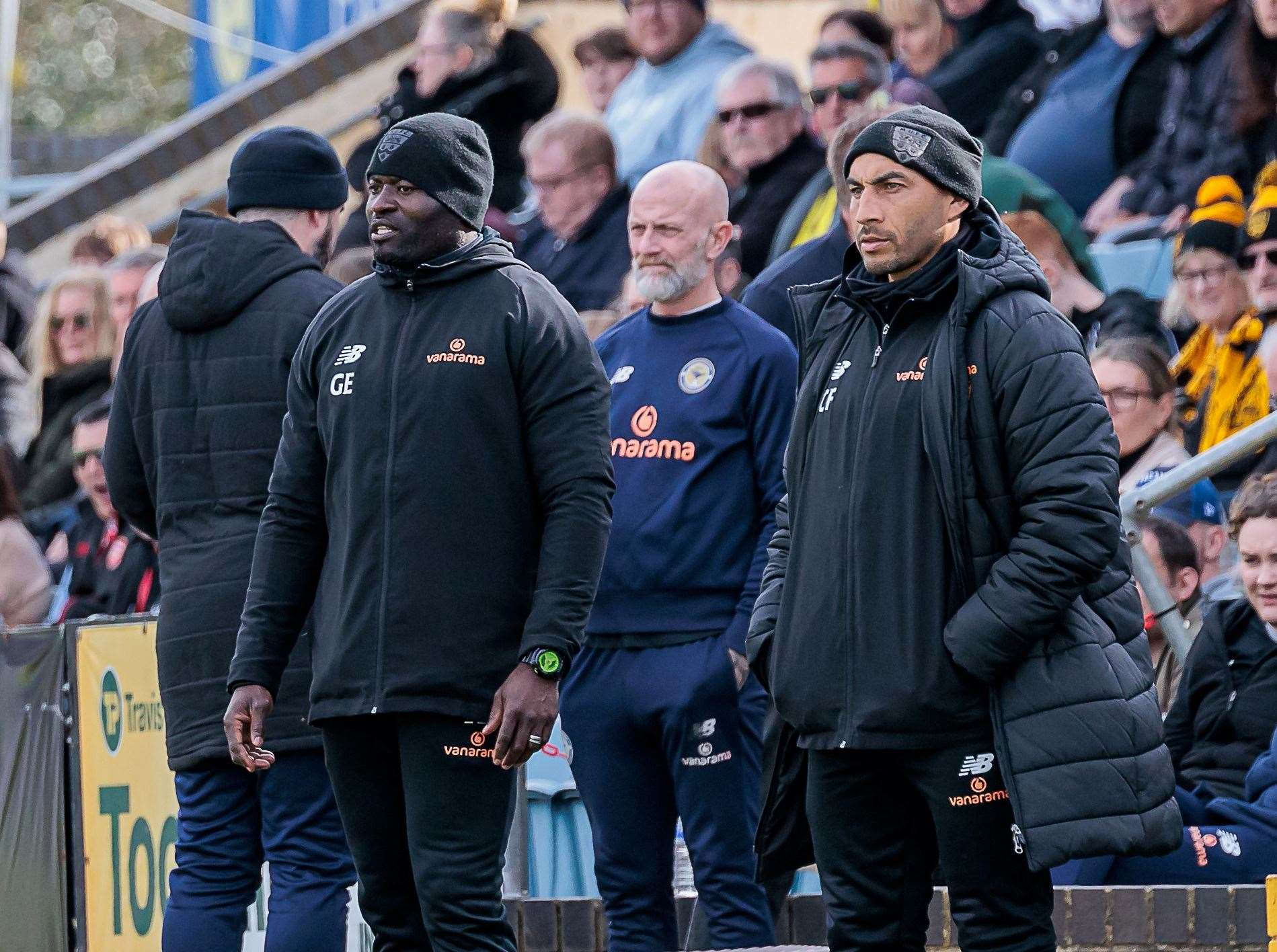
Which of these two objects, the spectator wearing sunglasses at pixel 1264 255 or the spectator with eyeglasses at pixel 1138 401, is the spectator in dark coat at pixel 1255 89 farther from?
the spectator with eyeglasses at pixel 1138 401

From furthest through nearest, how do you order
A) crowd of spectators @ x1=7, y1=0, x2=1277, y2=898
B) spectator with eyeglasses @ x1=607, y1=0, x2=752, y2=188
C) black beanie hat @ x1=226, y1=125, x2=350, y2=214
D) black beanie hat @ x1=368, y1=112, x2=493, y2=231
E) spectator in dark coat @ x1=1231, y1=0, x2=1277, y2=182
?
spectator with eyeglasses @ x1=607, y1=0, x2=752, y2=188
spectator in dark coat @ x1=1231, y1=0, x2=1277, y2=182
crowd of spectators @ x1=7, y1=0, x2=1277, y2=898
black beanie hat @ x1=226, y1=125, x2=350, y2=214
black beanie hat @ x1=368, y1=112, x2=493, y2=231

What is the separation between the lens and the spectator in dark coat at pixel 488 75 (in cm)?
1171

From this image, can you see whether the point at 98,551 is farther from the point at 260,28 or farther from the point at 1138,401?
the point at 260,28

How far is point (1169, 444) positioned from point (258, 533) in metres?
3.68

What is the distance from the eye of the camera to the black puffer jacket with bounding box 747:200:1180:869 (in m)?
4.42

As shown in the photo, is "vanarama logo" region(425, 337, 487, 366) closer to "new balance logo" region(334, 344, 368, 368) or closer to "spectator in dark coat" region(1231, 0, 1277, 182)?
"new balance logo" region(334, 344, 368, 368)

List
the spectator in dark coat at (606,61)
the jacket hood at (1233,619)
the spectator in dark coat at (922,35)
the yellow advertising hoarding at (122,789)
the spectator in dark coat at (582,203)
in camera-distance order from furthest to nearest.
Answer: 1. the spectator in dark coat at (606,61)
2. the spectator in dark coat at (922,35)
3. the spectator in dark coat at (582,203)
4. the yellow advertising hoarding at (122,789)
5. the jacket hood at (1233,619)

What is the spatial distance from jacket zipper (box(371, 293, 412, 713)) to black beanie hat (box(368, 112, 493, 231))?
300 millimetres

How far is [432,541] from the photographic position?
488 centimetres

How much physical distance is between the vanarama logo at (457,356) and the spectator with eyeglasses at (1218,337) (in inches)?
155

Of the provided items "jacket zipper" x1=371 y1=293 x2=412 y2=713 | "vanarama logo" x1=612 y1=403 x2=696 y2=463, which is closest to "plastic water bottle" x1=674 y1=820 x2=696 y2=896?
"vanarama logo" x1=612 y1=403 x2=696 y2=463

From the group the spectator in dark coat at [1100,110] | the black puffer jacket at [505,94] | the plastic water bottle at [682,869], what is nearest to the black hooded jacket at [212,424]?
the plastic water bottle at [682,869]

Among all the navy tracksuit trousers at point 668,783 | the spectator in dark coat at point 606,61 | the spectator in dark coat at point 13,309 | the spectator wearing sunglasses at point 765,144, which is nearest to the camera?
the navy tracksuit trousers at point 668,783

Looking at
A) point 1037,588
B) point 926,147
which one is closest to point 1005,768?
point 1037,588
